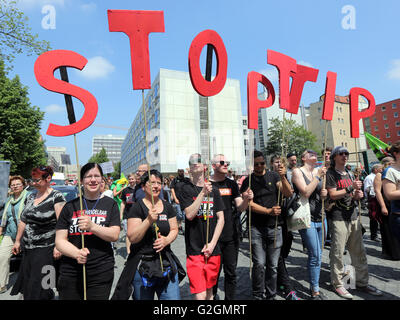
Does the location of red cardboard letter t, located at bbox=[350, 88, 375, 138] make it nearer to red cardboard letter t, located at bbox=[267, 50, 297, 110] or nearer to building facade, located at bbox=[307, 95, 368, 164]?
red cardboard letter t, located at bbox=[267, 50, 297, 110]

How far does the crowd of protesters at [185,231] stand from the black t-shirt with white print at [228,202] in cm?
1

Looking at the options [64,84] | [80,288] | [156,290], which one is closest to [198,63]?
[64,84]

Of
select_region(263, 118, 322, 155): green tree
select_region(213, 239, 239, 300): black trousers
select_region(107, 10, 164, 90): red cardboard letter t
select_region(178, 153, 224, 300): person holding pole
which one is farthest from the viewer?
select_region(263, 118, 322, 155): green tree

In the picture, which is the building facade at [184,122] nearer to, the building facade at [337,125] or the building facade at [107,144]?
the building facade at [337,125]

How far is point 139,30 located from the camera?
257cm

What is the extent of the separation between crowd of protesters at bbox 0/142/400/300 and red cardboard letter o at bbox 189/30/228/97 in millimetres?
788

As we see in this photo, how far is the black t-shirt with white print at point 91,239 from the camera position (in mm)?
2316

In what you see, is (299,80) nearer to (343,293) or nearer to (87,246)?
(343,293)

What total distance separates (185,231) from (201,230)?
0.66ft

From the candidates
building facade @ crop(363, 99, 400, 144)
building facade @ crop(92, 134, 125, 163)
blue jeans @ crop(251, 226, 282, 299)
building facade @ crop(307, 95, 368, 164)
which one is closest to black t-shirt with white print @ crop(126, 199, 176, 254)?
blue jeans @ crop(251, 226, 282, 299)

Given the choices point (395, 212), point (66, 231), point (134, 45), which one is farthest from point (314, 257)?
point (134, 45)

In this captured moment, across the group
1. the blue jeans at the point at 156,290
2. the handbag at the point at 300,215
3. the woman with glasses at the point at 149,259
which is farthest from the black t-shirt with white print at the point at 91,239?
the handbag at the point at 300,215

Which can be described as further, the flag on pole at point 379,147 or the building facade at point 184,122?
the building facade at point 184,122

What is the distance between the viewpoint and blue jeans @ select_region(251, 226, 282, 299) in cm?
→ 319
